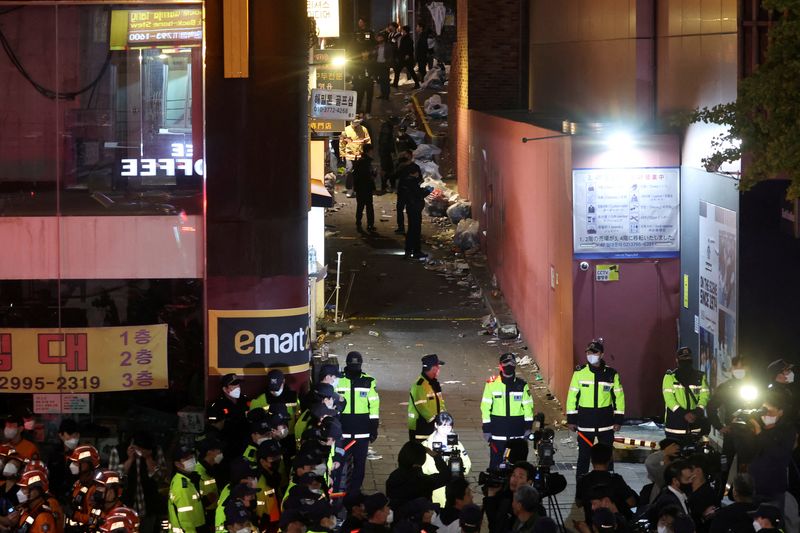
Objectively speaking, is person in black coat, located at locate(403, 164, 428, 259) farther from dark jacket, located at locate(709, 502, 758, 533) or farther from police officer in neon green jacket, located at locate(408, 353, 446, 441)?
dark jacket, located at locate(709, 502, 758, 533)

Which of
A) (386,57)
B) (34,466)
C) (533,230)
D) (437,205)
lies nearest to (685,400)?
(533,230)

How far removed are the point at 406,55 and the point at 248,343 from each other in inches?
1053

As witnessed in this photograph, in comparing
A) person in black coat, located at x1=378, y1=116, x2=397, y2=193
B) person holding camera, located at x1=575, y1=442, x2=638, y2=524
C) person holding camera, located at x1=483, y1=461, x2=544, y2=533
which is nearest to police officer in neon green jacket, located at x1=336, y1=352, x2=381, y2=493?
person holding camera, located at x1=483, y1=461, x2=544, y2=533

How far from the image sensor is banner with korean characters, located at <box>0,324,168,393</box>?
1538cm

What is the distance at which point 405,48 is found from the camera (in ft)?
134

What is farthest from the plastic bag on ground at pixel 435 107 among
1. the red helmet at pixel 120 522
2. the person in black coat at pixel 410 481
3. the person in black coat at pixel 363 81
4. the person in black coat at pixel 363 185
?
the red helmet at pixel 120 522

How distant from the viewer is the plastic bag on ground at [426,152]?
3528cm

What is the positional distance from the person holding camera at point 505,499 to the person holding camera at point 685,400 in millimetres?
3374

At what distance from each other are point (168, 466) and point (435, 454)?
3.60 metres

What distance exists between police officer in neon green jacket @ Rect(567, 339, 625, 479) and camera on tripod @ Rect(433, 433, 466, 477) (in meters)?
2.04

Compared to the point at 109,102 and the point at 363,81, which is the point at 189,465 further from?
the point at 363,81

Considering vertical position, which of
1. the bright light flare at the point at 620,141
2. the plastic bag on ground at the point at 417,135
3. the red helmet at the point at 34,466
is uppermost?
the plastic bag on ground at the point at 417,135

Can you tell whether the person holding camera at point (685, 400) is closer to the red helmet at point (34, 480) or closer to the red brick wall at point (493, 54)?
the red helmet at point (34, 480)

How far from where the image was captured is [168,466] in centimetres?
1555
